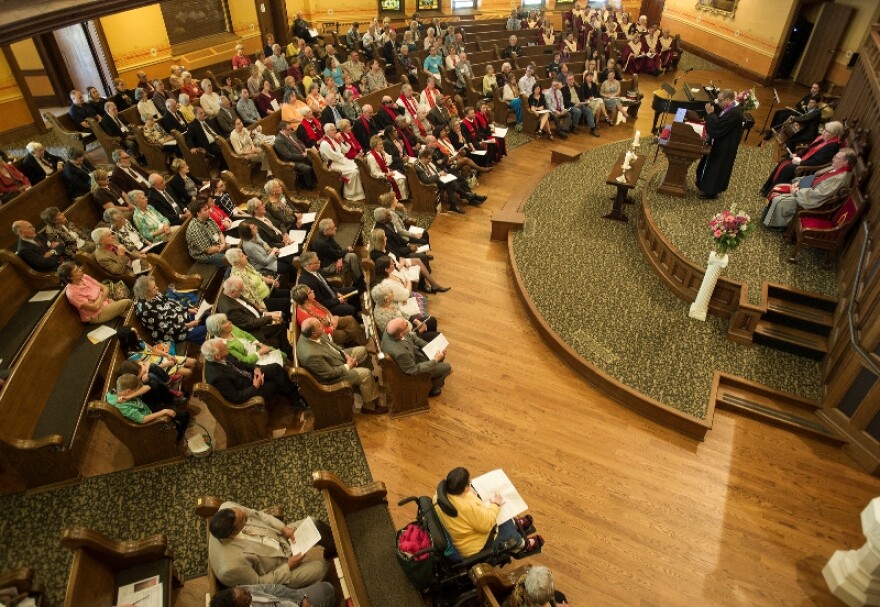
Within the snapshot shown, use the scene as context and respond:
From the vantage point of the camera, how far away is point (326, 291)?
4477mm

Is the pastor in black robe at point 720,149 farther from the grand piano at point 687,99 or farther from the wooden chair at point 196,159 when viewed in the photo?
the wooden chair at point 196,159

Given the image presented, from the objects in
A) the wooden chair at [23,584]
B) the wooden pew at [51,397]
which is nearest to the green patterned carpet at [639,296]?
the wooden pew at [51,397]

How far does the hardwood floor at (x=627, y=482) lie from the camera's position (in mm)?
3191

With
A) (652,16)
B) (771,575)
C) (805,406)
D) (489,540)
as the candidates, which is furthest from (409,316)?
(652,16)

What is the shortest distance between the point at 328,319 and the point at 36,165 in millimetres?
4431

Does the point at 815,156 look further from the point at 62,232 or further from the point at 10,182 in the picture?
the point at 10,182

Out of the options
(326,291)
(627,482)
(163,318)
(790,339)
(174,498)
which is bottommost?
(627,482)

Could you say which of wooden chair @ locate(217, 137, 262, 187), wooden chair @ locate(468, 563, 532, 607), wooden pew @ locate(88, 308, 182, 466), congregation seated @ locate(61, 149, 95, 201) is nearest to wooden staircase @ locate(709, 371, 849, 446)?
wooden chair @ locate(468, 563, 532, 607)

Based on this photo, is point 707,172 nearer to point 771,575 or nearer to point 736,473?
point 736,473

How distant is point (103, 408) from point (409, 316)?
7.17 feet

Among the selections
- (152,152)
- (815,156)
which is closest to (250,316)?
(152,152)

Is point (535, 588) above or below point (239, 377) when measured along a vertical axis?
above

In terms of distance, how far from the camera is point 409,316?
4359 mm

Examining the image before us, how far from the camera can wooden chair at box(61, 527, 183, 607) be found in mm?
2354
